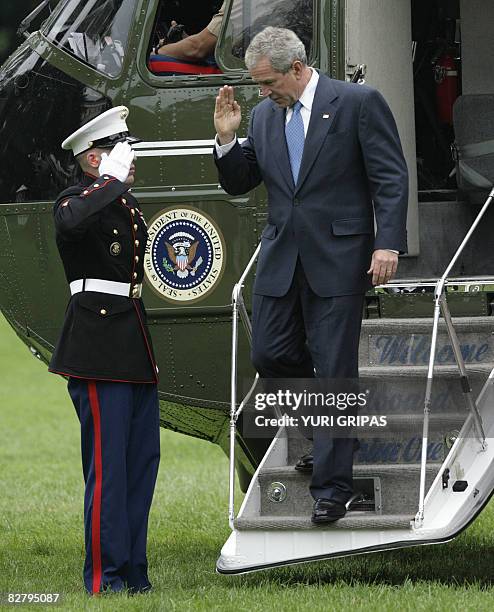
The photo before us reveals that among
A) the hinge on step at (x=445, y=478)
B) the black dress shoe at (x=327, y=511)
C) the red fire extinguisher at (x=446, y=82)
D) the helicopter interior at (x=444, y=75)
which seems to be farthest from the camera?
the red fire extinguisher at (x=446, y=82)

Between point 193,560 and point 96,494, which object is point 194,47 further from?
point 193,560

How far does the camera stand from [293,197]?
18.7 ft

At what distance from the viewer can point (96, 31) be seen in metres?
7.12

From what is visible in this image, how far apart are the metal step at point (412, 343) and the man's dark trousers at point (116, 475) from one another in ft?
3.26

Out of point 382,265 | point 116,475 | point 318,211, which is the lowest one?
point 116,475

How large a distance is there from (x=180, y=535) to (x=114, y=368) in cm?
277

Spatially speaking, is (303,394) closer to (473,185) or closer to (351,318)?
(351,318)

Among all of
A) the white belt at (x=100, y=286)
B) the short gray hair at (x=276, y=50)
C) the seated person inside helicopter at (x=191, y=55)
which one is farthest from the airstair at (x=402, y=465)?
the seated person inside helicopter at (x=191, y=55)

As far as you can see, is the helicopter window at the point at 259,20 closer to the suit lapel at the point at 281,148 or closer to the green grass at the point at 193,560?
the suit lapel at the point at 281,148

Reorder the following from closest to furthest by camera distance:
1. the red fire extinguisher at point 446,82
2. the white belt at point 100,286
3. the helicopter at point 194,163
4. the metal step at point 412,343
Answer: the white belt at point 100,286 < the metal step at point 412,343 < the helicopter at point 194,163 < the red fire extinguisher at point 446,82

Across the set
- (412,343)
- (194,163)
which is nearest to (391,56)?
(194,163)

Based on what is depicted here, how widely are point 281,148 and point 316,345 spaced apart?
0.79 m

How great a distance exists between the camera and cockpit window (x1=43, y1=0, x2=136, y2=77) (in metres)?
7.04

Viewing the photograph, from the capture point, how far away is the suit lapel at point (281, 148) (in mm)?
5719
